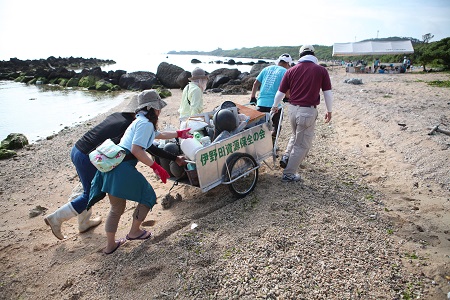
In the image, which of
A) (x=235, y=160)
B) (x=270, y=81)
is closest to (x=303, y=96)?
(x=270, y=81)

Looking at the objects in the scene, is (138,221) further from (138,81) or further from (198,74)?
(138,81)

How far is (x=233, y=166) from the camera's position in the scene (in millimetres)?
4543

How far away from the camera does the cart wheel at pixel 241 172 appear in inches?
177

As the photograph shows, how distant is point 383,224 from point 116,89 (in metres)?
26.7

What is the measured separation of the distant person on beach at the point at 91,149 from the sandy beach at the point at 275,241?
1.58ft

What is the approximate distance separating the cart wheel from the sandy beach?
15 cm

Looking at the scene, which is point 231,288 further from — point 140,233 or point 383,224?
point 383,224

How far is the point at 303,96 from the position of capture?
486 cm

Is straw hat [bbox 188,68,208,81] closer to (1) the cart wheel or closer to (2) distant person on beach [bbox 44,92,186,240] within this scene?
(1) the cart wheel

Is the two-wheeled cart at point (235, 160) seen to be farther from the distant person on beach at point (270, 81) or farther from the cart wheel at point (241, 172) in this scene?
the distant person on beach at point (270, 81)

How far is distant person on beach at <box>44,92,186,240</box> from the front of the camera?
12.7 ft

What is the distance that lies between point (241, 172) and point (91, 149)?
2179 mm

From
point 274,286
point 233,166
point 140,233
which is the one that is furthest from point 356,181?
point 140,233

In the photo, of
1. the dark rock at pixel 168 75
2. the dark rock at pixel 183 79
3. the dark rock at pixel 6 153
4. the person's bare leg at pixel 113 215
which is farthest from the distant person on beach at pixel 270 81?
the dark rock at pixel 168 75
